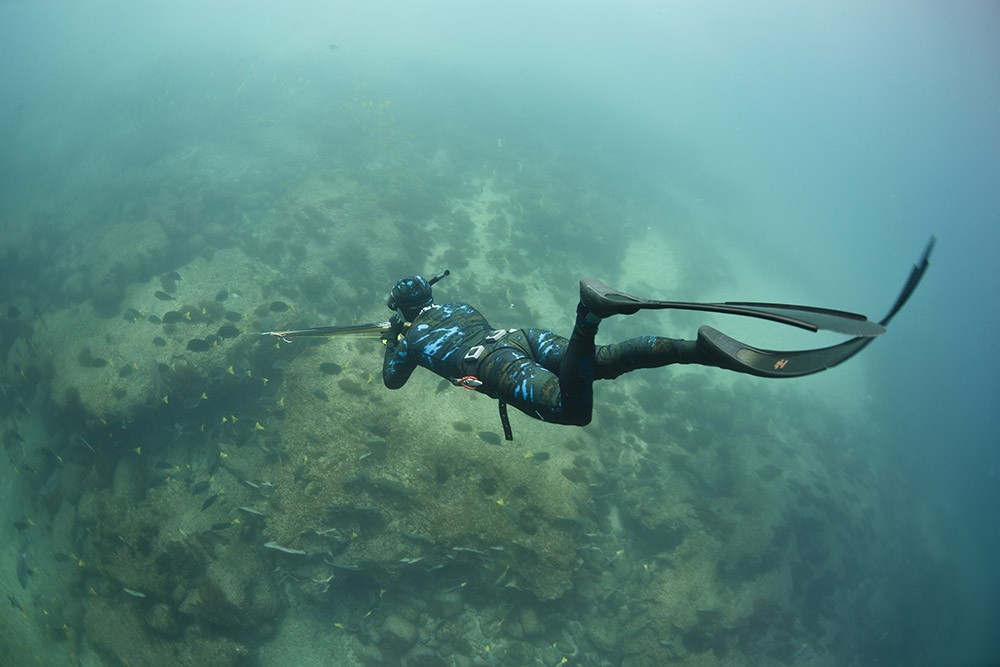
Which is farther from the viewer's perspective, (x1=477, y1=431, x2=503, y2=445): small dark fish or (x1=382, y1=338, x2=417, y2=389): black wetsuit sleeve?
(x1=477, y1=431, x2=503, y2=445): small dark fish

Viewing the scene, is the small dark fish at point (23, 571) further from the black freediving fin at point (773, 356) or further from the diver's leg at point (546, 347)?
the black freediving fin at point (773, 356)

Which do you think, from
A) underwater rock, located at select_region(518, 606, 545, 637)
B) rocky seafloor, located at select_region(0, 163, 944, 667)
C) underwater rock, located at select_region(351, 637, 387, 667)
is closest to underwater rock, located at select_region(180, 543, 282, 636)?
rocky seafloor, located at select_region(0, 163, 944, 667)

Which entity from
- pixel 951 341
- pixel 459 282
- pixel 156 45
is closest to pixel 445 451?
pixel 459 282

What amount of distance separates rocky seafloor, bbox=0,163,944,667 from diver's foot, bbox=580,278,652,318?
7.88 m

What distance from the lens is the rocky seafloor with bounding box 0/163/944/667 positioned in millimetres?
10164

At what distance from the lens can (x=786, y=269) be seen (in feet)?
146

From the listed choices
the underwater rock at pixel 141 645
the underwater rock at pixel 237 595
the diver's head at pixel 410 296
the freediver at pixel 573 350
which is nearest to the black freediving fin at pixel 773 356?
the freediver at pixel 573 350

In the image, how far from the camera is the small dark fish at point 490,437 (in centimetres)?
1134

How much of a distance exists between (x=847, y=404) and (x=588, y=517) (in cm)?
2932

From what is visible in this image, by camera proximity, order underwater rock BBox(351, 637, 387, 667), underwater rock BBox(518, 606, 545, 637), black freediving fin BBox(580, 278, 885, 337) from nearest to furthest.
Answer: black freediving fin BBox(580, 278, 885, 337) → underwater rock BBox(351, 637, 387, 667) → underwater rock BBox(518, 606, 545, 637)

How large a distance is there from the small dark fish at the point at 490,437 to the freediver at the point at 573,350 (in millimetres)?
5934

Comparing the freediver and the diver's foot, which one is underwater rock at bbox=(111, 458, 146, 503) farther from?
the diver's foot

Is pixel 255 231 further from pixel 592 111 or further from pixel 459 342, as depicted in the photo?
pixel 592 111

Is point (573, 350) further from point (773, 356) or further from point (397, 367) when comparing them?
point (397, 367)
